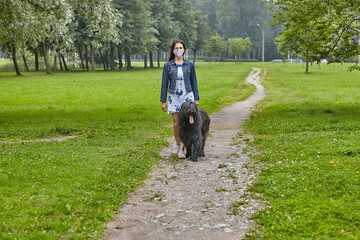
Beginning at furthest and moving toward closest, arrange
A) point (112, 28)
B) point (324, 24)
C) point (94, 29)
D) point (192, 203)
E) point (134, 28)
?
point (134, 28) → point (112, 28) → point (94, 29) → point (324, 24) → point (192, 203)

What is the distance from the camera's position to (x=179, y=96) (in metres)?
10.6

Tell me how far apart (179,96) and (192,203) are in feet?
13.7

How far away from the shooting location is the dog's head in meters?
9.83

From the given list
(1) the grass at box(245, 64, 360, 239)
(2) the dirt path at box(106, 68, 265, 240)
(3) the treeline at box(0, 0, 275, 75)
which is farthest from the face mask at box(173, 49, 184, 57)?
(3) the treeline at box(0, 0, 275, 75)

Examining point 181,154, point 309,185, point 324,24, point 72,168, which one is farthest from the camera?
point 324,24

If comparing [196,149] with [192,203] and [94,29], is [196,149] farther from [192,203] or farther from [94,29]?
[94,29]

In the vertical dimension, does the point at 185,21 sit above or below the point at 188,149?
above

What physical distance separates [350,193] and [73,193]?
202 inches

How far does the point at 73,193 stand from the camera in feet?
23.9

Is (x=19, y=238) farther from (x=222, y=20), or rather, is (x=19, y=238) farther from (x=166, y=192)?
(x=222, y=20)

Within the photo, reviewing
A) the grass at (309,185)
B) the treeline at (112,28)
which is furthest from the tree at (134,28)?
the grass at (309,185)

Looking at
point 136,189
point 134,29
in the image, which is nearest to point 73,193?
point 136,189

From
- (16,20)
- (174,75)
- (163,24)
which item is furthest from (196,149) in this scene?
(163,24)

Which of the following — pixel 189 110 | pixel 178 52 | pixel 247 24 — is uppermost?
pixel 247 24
